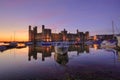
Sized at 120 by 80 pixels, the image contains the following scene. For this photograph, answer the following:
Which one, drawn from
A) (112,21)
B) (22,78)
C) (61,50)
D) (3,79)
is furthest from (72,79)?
(112,21)

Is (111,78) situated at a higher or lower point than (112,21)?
lower

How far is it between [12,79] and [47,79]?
4.97m

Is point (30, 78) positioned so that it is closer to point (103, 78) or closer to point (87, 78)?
point (87, 78)

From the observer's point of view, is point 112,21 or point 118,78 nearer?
point 118,78

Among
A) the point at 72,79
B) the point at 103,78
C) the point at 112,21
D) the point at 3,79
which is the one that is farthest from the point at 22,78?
the point at 112,21

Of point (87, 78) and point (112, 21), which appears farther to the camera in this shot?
point (112, 21)

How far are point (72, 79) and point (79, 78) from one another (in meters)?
1.19

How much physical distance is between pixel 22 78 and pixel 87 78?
9196mm

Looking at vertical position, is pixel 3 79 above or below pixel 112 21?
below

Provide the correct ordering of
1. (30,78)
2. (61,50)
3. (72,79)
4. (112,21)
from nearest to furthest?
(72,79) → (30,78) → (61,50) → (112,21)

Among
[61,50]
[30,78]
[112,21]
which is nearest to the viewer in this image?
[30,78]

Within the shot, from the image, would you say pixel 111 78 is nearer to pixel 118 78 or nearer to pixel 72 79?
pixel 118 78

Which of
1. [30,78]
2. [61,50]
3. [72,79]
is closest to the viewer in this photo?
[72,79]

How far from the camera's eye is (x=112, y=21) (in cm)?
9469
